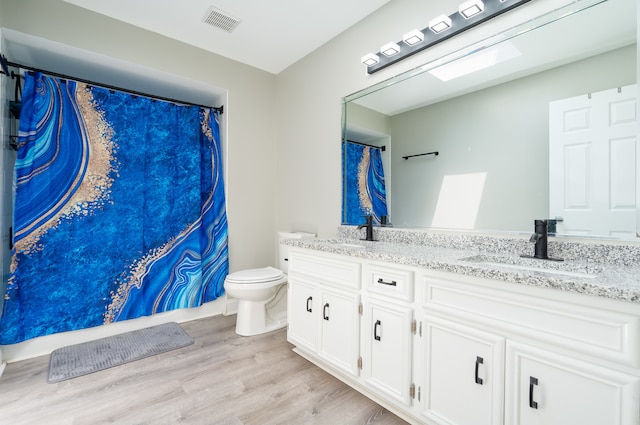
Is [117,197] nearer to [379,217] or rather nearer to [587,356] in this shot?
[379,217]

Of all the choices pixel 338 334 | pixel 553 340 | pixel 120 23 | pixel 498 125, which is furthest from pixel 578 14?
pixel 120 23

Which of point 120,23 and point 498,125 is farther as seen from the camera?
point 120,23

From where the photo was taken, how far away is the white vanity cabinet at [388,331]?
4.59 feet

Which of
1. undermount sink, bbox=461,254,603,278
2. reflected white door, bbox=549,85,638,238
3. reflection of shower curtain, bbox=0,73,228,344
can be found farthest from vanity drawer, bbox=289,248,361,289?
reflection of shower curtain, bbox=0,73,228,344

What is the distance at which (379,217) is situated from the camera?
7.40ft

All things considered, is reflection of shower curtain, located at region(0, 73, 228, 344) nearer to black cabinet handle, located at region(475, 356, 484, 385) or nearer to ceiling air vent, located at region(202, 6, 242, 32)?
ceiling air vent, located at region(202, 6, 242, 32)

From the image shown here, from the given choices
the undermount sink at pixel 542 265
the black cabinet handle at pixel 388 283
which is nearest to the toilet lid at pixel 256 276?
the black cabinet handle at pixel 388 283

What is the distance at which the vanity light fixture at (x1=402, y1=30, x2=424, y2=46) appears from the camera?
6.09 ft

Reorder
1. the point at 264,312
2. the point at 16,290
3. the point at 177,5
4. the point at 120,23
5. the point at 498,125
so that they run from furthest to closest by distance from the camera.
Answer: the point at 264,312
the point at 120,23
the point at 177,5
the point at 16,290
the point at 498,125

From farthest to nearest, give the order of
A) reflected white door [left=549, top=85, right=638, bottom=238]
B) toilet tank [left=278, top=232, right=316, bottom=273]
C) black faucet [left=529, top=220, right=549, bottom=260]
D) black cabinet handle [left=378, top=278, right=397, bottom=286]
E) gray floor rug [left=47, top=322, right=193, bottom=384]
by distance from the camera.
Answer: toilet tank [left=278, top=232, right=316, bottom=273] < gray floor rug [left=47, top=322, right=193, bottom=384] < black cabinet handle [left=378, top=278, right=397, bottom=286] < black faucet [left=529, top=220, right=549, bottom=260] < reflected white door [left=549, top=85, right=638, bottom=238]

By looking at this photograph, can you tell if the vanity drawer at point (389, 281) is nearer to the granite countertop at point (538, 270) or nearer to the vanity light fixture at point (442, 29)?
the granite countertop at point (538, 270)

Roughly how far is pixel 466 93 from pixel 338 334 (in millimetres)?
1605

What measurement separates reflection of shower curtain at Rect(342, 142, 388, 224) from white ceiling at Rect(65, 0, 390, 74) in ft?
3.18

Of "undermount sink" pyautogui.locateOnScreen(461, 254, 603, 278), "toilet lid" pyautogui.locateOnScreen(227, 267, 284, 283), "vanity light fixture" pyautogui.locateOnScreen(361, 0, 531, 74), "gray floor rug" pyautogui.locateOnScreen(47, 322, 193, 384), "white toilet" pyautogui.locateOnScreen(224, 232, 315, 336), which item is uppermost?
"vanity light fixture" pyautogui.locateOnScreen(361, 0, 531, 74)
